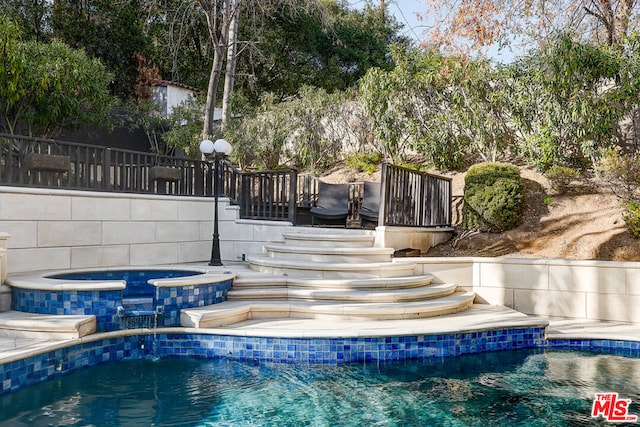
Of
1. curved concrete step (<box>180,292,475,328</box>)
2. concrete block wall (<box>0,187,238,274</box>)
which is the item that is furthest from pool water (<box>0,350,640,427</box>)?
concrete block wall (<box>0,187,238,274</box>)

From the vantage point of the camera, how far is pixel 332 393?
4.10 metres

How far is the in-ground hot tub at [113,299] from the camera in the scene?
5.07 meters

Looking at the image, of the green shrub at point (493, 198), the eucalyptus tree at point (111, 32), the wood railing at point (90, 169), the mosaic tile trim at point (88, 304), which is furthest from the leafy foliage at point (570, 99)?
the eucalyptus tree at point (111, 32)

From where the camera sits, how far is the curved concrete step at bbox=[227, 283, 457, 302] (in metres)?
6.01

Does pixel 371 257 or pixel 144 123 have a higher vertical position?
pixel 144 123

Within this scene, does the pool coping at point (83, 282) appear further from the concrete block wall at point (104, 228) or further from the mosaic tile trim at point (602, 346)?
the mosaic tile trim at point (602, 346)

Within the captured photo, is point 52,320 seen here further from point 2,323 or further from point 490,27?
point 490,27

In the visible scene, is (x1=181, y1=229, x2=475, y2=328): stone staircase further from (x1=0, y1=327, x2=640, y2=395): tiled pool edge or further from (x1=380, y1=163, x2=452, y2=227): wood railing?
(x1=380, y1=163, x2=452, y2=227): wood railing

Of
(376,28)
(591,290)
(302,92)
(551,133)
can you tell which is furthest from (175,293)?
(376,28)

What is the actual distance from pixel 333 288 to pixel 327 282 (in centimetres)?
10

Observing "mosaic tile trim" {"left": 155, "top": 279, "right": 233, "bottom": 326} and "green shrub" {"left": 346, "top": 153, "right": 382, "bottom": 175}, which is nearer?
"mosaic tile trim" {"left": 155, "top": 279, "right": 233, "bottom": 326}

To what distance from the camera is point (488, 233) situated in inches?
330

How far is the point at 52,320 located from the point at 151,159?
384 centimetres

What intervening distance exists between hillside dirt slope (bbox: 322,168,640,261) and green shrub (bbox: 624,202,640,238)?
0.14 m
